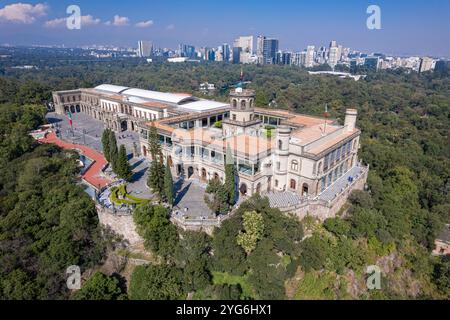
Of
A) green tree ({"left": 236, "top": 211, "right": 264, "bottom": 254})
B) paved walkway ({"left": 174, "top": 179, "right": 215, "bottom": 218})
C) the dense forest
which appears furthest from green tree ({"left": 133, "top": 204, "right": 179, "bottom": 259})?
green tree ({"left": 236, "top": 211, "right": 264, "bottom": 254})

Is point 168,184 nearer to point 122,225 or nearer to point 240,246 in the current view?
point 122,225

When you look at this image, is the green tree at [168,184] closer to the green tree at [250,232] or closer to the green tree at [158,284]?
the green tree at [158,284]

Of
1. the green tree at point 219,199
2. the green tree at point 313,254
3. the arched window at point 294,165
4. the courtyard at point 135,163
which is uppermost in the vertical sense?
the arched window at point 294,165

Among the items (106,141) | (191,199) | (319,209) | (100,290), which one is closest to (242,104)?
(191,199)

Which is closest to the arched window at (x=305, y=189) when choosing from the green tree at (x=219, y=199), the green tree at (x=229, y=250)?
the green tree at (x=219, y=199)

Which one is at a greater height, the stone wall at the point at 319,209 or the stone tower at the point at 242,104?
the stone tower at the point at 242,104

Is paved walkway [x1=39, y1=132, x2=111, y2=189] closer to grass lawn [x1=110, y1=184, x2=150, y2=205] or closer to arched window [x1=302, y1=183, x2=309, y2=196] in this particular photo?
grass lawn [x1=110, y1=184, x2=150, y2=205]
